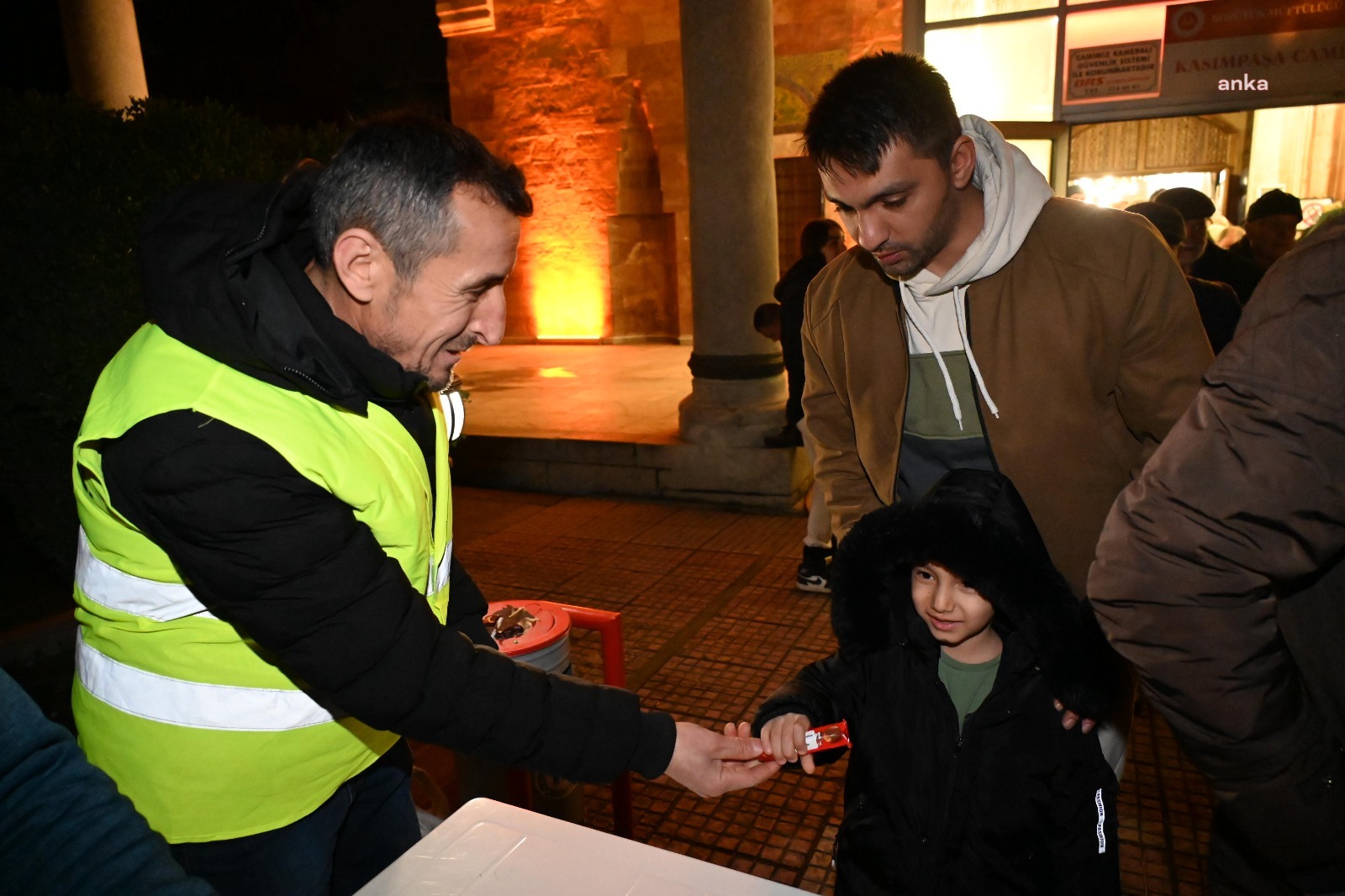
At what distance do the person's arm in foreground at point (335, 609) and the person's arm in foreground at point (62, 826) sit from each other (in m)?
0.29

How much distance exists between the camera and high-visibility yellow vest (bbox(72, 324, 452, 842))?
1.24m

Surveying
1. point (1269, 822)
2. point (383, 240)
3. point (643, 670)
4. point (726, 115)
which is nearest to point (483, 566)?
point (643, 670)

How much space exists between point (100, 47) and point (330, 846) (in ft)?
21.5

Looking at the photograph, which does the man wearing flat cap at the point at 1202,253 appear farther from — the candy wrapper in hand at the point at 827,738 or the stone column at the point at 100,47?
the stone column at the point at 100,47

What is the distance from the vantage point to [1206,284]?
3920mm

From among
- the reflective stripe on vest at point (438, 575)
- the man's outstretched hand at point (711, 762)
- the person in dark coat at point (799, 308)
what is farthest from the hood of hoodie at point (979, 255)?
Result: the person in dark coat at point (799, 308)

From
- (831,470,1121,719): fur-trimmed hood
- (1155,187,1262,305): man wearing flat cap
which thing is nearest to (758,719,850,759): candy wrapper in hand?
(831,470,1121,719): fur-trimmed hood

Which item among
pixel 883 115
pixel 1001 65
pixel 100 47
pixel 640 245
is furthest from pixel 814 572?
pixel 640 245

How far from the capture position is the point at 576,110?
45.7ft

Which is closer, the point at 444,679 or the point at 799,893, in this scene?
the point at 799,893

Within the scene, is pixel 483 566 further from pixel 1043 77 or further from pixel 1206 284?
pixel 1043 77

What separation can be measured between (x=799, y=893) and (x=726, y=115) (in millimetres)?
6135

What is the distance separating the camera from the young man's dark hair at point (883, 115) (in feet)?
6.29

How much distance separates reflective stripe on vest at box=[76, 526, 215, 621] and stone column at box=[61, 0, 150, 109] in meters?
6.01
